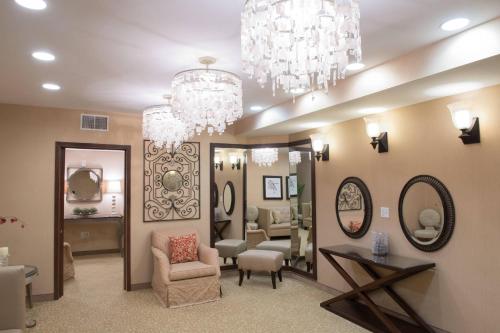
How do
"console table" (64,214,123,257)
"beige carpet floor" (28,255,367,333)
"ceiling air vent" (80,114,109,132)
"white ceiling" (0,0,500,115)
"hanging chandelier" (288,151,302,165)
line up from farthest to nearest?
"console table" (64,214,123,257) → "hanging chandelier" (288,151,302,165) → "ceiling air vent" (80,114,109,132) → "beige carpet floor" (28,255,367,333) → "white ceiling" (0,0,500,115)

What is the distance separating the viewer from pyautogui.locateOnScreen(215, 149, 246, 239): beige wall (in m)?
5.75

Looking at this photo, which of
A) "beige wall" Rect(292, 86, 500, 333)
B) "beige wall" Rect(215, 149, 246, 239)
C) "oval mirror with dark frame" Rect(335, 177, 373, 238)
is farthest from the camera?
"beige wall" Rect(215, 149, 246, 239)

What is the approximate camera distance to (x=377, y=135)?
3.92 meters

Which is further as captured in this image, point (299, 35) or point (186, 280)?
point (186, 280)

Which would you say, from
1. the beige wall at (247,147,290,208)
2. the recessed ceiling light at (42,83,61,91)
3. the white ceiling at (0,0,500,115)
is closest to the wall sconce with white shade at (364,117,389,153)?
the white ceiling at (0,0,500,115)

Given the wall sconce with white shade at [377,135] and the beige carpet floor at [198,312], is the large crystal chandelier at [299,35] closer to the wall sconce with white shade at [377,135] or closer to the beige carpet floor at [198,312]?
the wall sconce with white shade at [377,135]

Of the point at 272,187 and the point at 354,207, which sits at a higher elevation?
the point at 272,187

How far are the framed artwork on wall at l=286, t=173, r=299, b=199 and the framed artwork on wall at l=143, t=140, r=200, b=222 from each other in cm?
146

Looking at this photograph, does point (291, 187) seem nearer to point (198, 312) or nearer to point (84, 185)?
point (198, 312)

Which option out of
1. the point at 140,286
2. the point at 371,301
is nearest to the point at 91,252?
the point at 140,286

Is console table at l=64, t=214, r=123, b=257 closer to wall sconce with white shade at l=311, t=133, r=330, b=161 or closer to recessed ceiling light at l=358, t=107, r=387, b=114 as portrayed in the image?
wall sconce with white shade at l=311, t=133, r=330, b=161

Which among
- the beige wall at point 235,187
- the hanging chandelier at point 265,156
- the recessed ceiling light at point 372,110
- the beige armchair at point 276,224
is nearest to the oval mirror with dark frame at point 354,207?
the recessed ceiling light at point 372,110

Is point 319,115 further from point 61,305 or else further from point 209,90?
point 61,305

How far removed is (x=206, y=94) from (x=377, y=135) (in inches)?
86.0
